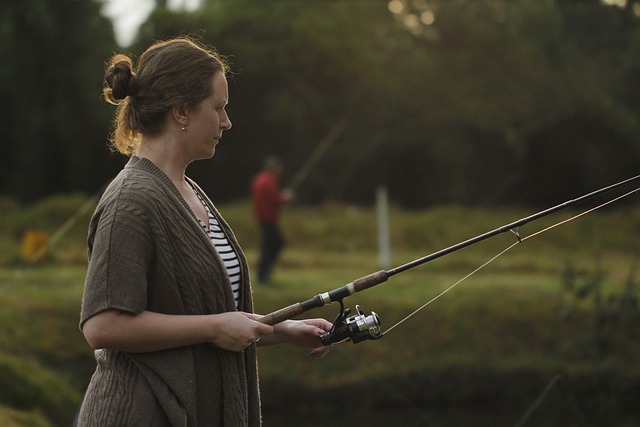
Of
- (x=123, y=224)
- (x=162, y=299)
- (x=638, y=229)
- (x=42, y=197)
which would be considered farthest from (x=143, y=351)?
(x=42, y=197)

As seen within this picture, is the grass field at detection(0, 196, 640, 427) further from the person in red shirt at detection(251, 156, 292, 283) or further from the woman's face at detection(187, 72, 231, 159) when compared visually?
the woman's face at detection(187, 72, 231, 159)

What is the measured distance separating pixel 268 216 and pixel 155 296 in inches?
353

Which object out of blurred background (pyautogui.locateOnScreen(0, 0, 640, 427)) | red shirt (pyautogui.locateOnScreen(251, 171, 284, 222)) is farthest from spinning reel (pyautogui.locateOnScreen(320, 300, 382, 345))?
red shirt (pyautogui.locateOnScreen(251, 171, 284, 222))

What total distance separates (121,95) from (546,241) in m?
12.5

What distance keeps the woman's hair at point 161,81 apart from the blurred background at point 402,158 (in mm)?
7382

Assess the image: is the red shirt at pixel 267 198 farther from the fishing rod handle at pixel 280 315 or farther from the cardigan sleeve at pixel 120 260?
the cardigan sleeve at pixel 120 260

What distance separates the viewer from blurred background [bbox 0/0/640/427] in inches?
383

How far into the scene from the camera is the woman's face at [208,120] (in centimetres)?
203

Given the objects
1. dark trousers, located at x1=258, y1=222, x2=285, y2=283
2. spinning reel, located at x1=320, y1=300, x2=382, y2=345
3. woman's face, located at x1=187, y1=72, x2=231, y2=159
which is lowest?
spinning reel, located at x1=320, y1=300, x2=382, y2=345

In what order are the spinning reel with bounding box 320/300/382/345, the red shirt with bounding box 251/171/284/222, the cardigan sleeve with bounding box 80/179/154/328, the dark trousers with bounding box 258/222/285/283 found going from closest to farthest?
the cardigan sleeve with bounding box 80/179/154/328, the spinning reel with bounding box 320/300/382/345, the dark trousers with bounding box 258/222/285/283, the red shirt with bounding box 251/171/284/222

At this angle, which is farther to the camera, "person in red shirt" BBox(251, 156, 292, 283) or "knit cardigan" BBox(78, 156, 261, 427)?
"person in red shirt" BBox(251, 156, 292, 283)

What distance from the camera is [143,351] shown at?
1.93m

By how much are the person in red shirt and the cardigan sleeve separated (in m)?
8.74

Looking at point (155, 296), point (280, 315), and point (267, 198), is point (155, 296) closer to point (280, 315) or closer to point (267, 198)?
point (280, 315)
